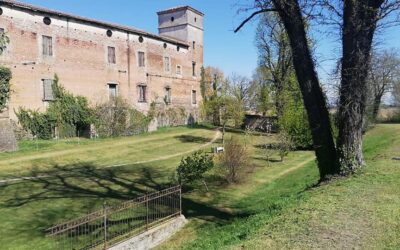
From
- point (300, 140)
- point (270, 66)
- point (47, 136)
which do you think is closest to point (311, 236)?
point (300, 140)

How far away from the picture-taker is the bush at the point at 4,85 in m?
25.3

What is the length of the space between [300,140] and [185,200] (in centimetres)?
1603

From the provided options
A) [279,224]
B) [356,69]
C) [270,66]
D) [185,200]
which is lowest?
[185,200]

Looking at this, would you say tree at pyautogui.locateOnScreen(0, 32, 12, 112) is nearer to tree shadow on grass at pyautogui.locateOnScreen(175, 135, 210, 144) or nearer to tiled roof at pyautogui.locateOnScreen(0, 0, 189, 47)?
tiled roof at pyautogui.locateOnScreen(0, 0, 189, 47)

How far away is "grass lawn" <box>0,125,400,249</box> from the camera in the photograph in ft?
22.3

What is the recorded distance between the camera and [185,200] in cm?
1527

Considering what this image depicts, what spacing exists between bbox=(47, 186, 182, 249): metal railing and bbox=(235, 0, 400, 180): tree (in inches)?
207

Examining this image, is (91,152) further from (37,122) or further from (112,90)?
(112,90)

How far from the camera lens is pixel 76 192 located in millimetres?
15914

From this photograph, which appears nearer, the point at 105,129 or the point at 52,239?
the point at 52,239

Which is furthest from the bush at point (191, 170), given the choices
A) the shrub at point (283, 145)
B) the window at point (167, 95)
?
the window at point (167, 95)

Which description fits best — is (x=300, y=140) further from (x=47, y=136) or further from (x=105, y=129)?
(x=47, y=136)

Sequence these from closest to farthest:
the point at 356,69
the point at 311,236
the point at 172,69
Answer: the point at 311,236
the point at 356,69
the point at 172,69

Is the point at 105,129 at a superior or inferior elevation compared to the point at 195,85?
inferior
